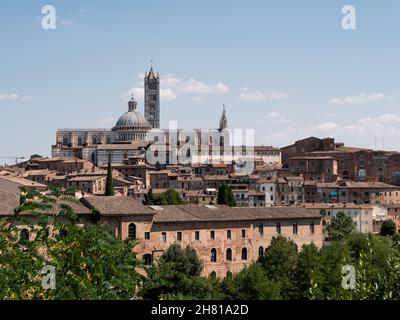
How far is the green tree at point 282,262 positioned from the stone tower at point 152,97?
88782mm

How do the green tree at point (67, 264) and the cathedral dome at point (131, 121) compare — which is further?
the cathedral dome at point (131, 121)

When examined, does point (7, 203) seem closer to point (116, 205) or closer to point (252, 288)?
point (116, 205)

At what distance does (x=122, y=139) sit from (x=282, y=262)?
75067mm

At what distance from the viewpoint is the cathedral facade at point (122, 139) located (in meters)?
89.4

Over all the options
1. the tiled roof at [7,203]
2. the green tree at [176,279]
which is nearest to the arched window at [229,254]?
the green tree at [176,279]

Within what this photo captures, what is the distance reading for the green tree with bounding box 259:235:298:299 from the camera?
933 inches

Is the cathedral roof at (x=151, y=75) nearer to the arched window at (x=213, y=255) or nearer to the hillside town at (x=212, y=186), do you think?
the hillside town at (x=212, y=186)

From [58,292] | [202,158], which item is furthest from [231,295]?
[202,158]

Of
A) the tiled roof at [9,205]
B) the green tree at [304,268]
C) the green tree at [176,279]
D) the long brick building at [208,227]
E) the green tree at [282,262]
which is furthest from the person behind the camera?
the long brick building at [208,227]

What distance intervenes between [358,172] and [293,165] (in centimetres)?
687

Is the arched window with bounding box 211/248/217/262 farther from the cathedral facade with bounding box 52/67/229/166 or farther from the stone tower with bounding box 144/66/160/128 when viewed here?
the stone tower with bounding box 144/66/160/128

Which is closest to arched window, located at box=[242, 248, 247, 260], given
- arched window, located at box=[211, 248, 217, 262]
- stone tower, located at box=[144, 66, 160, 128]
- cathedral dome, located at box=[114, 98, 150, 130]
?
arched window, located at box=[211, 248, 217, 262]

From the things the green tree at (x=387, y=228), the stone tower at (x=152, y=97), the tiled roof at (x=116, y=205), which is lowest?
the green tree at (x=387, y=228)
